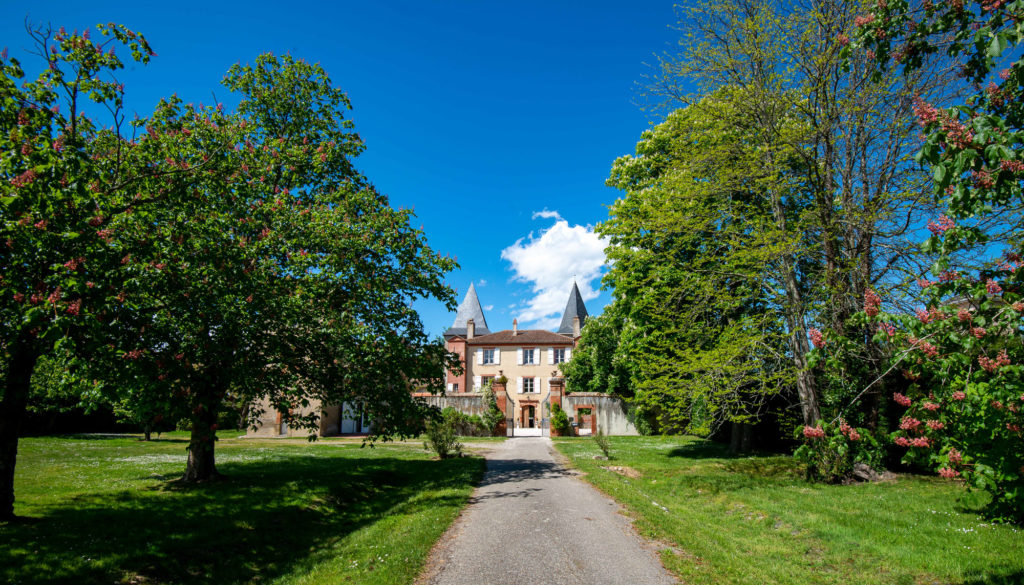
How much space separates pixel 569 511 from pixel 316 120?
39.4 feet

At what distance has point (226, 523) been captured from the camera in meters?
8.02

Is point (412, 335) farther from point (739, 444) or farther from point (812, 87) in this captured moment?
point (739, 444)

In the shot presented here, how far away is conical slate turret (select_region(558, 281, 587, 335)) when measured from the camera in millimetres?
54000

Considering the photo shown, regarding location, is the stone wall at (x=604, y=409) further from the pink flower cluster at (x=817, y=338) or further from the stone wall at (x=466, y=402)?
the pink flower cluster at (x=817, y=338)

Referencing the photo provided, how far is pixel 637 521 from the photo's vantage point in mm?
8062

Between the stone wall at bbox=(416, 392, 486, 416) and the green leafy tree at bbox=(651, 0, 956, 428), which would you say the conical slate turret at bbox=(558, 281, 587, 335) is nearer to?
the stone wall at bbox=(416, 392, 486, 416)

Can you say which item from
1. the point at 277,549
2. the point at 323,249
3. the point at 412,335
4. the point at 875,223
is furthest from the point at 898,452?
the point at 323,249

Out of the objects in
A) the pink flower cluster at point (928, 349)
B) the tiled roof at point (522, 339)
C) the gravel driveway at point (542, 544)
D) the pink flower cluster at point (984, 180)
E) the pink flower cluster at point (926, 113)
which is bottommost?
the gravel driveway at point (542, 544)

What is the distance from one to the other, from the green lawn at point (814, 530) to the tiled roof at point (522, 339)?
32012 mm

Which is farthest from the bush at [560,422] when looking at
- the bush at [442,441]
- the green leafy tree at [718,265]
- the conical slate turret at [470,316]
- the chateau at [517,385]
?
the conical slate turret at [470,316]

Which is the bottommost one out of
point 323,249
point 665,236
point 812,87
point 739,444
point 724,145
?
point 739,444

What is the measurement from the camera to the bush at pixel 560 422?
27.7m

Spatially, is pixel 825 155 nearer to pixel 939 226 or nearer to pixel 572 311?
pixel 939 226

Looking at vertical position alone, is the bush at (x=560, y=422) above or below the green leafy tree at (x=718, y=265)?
below
